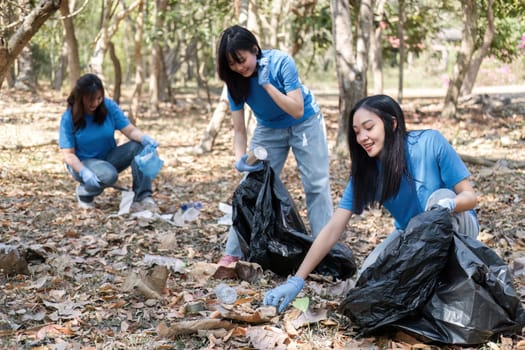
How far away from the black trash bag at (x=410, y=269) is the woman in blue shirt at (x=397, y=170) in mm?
162

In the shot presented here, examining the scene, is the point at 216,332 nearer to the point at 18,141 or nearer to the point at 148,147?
the point at 148,147

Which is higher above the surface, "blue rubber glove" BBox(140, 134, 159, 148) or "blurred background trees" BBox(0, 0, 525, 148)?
"blurred background trees" BBox(0, 0, 525, 148)

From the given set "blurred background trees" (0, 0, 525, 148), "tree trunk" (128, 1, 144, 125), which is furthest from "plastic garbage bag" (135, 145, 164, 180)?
"tree trunk" (128, 1, 144, 125)

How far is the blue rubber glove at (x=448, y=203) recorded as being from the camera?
292cm

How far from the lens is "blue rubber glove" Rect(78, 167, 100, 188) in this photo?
5.83m

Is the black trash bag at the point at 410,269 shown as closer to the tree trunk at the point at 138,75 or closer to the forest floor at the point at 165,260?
the forest floor at the point at 165,260

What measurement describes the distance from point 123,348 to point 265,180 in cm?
144

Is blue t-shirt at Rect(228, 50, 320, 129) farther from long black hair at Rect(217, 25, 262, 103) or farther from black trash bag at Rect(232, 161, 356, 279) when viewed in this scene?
black trash bag at Rect(232, 161, 356, 279)

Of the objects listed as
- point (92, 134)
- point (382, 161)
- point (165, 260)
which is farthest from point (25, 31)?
point (382, 161)

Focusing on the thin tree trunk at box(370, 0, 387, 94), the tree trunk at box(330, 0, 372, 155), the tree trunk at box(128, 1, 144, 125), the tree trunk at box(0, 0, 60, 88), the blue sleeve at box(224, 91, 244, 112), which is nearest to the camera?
the blue sleeve at box(224, 91, 244, 112)

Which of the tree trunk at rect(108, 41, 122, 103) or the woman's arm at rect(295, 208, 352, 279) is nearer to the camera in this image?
the woman's arm at rect(295, 208, 352, 279)

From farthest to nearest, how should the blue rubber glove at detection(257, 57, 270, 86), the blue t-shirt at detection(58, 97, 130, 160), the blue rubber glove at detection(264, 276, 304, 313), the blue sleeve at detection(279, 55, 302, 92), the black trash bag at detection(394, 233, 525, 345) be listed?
the blue t-shirt at detection(58, 97, 130, 160), the blue sleeve at detection(279, 55, 302, 92), the blue rubber glove at detection(257, 57, 270, 86), the blue rubber glove at detection(264, 276, 304, 313), the black trash bag at detection(394, 233, 525, 345)

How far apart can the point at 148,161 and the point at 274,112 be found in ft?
7.09

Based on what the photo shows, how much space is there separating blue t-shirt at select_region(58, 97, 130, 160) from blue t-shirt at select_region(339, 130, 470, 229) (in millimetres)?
3462
